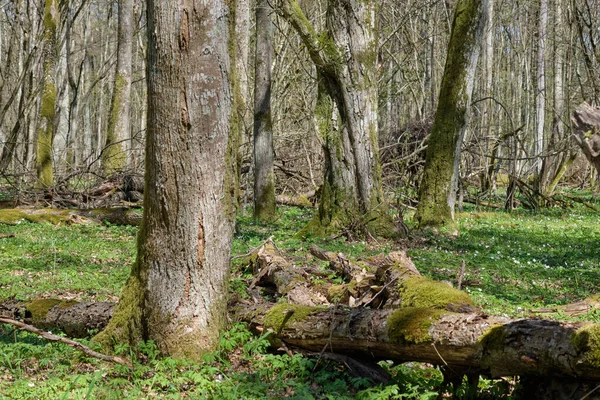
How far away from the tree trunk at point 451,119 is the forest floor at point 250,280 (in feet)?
2.57

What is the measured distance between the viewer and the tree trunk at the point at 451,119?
12461 mm

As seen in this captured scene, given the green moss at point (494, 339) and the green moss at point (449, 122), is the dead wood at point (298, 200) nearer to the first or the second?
the green moss at point (449, 122)

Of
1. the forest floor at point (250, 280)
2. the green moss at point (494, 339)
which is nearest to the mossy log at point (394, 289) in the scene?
the forest floor at point (250, 280)

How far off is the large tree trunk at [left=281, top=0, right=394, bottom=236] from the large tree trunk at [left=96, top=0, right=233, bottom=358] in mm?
6368

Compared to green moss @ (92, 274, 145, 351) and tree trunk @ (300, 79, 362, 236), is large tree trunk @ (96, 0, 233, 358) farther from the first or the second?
tree trunk @ (300, 79, 362, 236)

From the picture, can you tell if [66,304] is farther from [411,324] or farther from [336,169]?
[336,169]

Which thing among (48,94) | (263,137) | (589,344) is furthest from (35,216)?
(589,344)

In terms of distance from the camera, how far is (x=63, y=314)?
18.9 feet

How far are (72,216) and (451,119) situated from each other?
327 inches

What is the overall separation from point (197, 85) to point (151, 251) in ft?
4.51

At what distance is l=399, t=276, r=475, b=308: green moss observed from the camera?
16.2 feet

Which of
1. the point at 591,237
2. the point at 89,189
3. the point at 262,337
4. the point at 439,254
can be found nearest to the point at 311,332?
the point at 262,337

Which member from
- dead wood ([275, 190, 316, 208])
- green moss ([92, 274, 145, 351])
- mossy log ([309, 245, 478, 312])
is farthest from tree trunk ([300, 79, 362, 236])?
dead wood ([275, 190, 316, 208])

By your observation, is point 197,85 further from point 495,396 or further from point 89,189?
point 89,189
